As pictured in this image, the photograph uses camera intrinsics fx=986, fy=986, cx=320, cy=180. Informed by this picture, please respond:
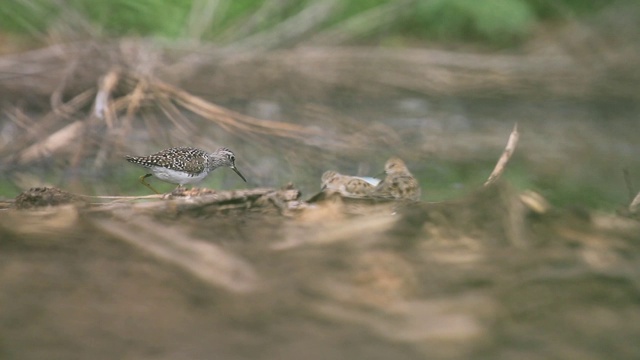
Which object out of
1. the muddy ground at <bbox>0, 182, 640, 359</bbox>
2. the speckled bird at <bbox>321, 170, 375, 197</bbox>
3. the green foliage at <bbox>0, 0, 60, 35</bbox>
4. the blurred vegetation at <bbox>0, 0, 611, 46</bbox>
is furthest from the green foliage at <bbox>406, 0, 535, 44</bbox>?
the muddy ground at <bbox>0, 182, 640, 359</bbox>

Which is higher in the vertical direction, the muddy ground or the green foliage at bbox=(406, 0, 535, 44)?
the green foliage at bbox=(406, 0, 535, 44)

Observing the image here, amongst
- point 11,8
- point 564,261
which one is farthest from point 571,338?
point 11,8

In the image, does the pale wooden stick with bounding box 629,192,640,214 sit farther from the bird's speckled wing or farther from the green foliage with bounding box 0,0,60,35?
the green foliage with bounding box 0,0,60,35

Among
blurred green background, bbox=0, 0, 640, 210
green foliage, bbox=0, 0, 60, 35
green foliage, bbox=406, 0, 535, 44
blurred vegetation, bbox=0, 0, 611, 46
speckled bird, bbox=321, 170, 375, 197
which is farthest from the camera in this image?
green foliage, bbox=406, 0, 535, 44

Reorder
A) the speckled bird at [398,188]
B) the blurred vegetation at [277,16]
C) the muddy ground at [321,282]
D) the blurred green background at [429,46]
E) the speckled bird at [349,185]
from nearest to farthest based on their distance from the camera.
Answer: the muddy ground at [321,282] → the speckled bird at [398,188] → the speckled bird at [349,185] → the blurred green background at [429,46] → the blurred vegetation at [277,16]

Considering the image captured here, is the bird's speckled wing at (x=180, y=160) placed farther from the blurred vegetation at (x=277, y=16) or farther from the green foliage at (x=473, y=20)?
the green foliage at (x=473, y=20)

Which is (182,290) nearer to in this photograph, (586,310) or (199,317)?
(199,317)

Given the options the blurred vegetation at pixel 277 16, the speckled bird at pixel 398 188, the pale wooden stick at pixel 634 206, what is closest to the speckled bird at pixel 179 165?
the speckled bird at pixel 398 188

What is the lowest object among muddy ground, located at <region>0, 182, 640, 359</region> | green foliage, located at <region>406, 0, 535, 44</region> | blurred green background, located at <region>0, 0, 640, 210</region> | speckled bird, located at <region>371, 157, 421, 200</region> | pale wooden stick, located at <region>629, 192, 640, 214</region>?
muddy ground, located at <region>0, 182, 640, 359</region>

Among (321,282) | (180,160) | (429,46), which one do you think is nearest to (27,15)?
(429,46)
